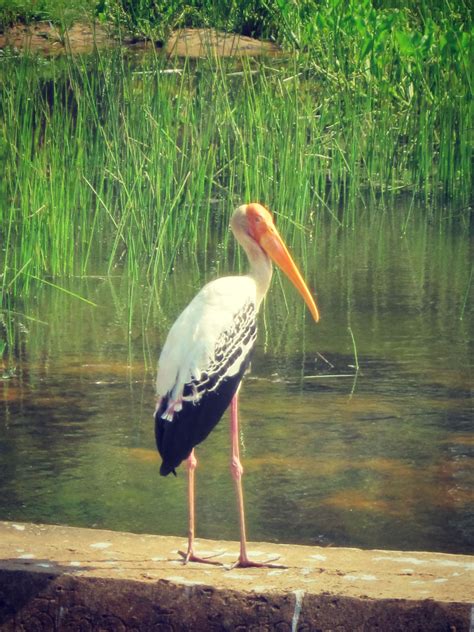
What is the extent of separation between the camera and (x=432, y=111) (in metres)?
8.96

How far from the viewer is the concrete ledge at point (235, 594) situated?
290cm

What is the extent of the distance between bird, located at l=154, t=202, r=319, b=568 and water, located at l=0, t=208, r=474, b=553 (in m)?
0.58

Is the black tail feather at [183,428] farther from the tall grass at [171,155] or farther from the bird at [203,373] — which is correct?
the tall grass at [171,155]

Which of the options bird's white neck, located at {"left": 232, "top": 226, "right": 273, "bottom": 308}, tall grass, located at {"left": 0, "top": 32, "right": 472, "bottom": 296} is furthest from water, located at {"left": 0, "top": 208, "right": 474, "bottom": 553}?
bird's white neck, located at {"left": 232, "top": 226, "right": 273, "bottom": 308}

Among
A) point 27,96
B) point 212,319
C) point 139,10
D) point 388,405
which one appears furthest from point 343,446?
point 139,10

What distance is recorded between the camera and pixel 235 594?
118 inches

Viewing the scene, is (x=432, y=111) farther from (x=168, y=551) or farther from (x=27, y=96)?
(x=168, y=551)

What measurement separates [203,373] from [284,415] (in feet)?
5.47

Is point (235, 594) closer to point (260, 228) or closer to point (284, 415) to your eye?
point (260, 228)

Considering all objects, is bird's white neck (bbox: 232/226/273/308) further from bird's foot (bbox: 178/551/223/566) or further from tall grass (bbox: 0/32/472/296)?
tall grass (bbox: 0/32/472/296)

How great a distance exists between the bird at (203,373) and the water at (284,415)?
58 centimetres

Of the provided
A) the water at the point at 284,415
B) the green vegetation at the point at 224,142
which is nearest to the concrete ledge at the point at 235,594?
the water at the point at 284,415

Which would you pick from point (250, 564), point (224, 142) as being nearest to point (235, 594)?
point (250, 564)

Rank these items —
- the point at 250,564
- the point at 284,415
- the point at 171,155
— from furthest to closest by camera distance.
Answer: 1. the point at 171,155
2. the point at 284,415
3. the point at 250,564
